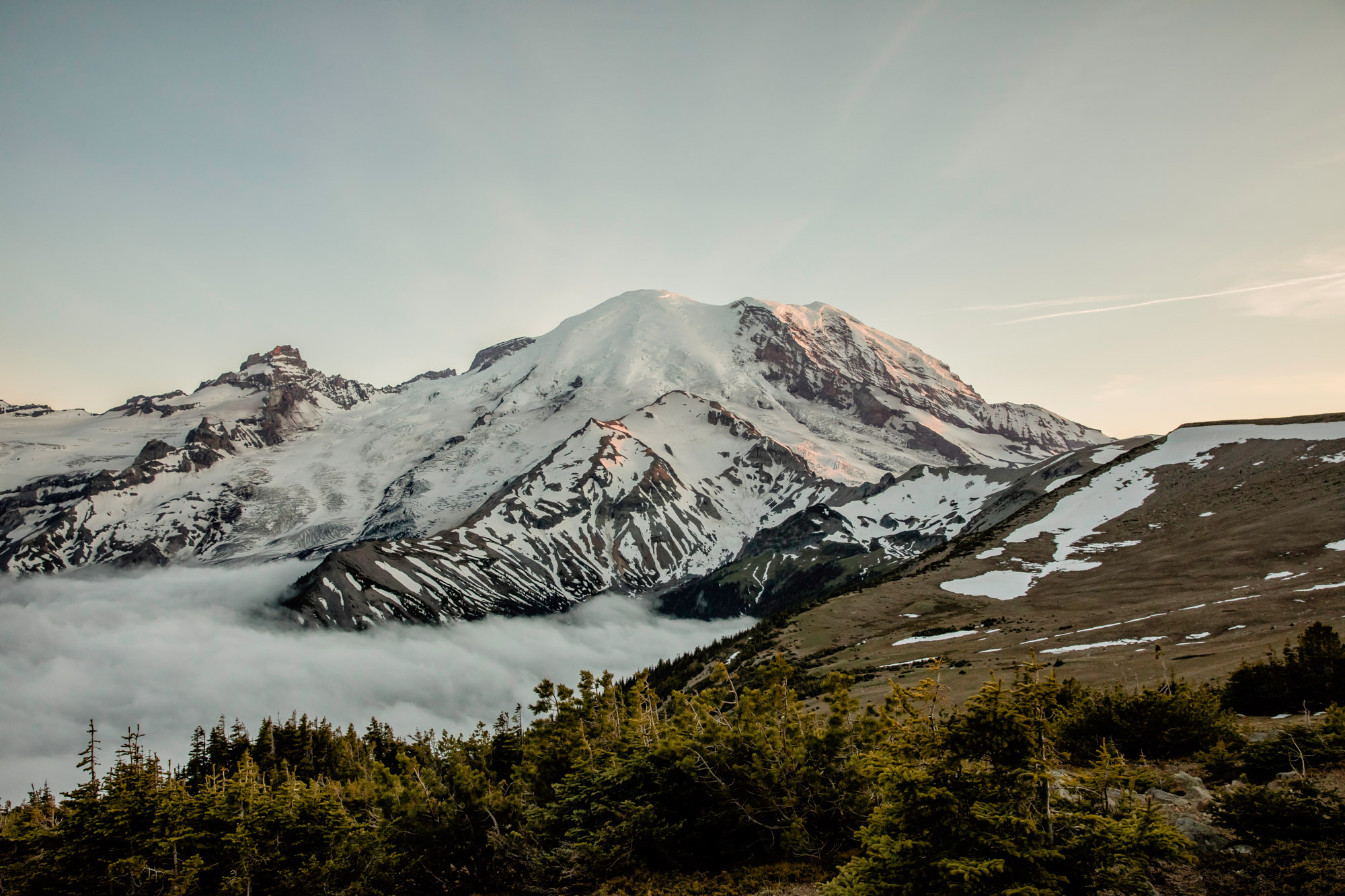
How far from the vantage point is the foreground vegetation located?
14617 millimetres

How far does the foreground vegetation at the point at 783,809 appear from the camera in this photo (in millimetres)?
14617

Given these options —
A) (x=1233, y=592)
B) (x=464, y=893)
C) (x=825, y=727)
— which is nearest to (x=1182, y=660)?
(x=1233, y=592)

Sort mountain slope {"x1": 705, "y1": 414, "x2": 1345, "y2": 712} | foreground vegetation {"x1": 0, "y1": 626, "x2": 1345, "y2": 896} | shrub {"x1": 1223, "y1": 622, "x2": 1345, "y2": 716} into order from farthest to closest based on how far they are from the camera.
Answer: mountain slope {"x1": 705, "y1": 414, "x2": 1345, "y2": 712}
shrub {"x1": 1223, "y1": 622, "x2": 1345, "y2": 716}
foreground vegetation {"x1": 0, "y1": 626, "x2": 1345, "y2": 896}

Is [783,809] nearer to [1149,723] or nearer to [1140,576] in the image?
[1149,723]

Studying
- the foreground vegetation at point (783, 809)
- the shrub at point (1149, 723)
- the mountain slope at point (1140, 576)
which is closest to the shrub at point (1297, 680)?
the foreground vegetation at point (783, 809)

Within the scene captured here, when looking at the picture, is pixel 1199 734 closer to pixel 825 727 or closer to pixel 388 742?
pixel 825 727

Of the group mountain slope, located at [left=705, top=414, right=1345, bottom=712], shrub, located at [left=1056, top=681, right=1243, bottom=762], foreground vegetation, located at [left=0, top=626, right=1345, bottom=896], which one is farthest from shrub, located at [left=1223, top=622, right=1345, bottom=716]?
shrub, located at [left=1056, top=681, right=1243, bottom=762]

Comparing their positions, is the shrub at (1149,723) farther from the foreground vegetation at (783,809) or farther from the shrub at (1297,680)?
the shrub at (1297,680)

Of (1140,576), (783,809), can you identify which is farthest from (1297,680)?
(1140,576)

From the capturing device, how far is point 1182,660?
45.8 m

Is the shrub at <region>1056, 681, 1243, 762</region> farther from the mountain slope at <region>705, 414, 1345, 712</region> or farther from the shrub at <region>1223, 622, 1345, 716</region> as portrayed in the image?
the mountain slope at <region>705, 414, 1345, 712</region>

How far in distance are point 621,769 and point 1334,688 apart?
96.4 ft

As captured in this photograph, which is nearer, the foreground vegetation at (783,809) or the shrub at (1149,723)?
the foreground vegetation at (783,809)

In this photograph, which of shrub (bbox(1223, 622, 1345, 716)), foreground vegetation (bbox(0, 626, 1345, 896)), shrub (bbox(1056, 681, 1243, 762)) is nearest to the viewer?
foreground vegetation (bbox(0, 626, 1345, 896))
